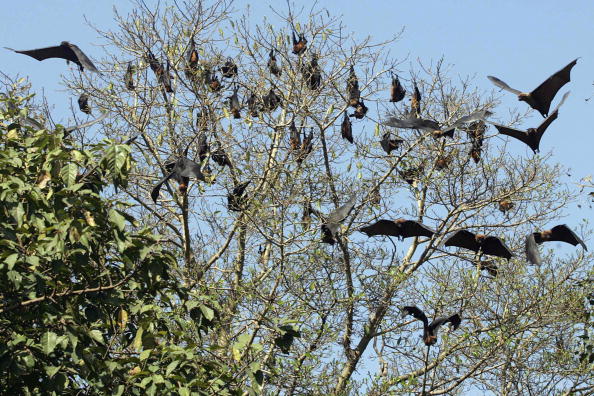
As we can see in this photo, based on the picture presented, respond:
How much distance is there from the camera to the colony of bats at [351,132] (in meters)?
11.3

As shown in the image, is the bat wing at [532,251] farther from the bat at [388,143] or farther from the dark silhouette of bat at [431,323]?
the bat at [388,143]

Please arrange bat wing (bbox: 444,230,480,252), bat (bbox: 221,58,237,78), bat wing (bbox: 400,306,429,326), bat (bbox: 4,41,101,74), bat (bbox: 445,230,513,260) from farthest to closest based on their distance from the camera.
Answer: bat (bbox: 221,58,237,78) → bat (bbox: 4,41,101,74) → bat wing (bbox: 444,230,480,252) → bat (bbox: 445,230,513,260) → bat wing (bbox: 400,306,429,326)

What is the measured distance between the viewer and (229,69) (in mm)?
13477

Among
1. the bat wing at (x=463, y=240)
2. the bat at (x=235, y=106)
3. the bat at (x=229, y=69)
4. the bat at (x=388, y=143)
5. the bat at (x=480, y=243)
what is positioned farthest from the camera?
the bat at (x=229, y=69)

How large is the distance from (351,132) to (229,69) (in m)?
1.94

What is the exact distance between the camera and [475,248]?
470 inches

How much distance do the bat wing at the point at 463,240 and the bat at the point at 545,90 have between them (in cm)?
172

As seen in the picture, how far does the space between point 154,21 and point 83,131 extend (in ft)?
6.13

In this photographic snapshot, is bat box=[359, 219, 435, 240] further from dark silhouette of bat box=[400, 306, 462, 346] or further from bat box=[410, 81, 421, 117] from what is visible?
bat box=[410, 81, 421, 117]

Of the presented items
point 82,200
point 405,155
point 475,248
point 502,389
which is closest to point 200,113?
point 405,155

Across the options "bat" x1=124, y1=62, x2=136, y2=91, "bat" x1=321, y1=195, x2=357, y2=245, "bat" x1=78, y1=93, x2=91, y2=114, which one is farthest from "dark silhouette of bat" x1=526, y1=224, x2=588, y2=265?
"bat" x1=78, y1=93, x2=91, y2=114

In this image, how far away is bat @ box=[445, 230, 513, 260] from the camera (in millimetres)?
11562

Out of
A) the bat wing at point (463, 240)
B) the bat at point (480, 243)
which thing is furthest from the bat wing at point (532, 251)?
the bat wing at point (463, 240)

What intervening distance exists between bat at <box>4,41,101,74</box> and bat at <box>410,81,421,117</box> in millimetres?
4280
